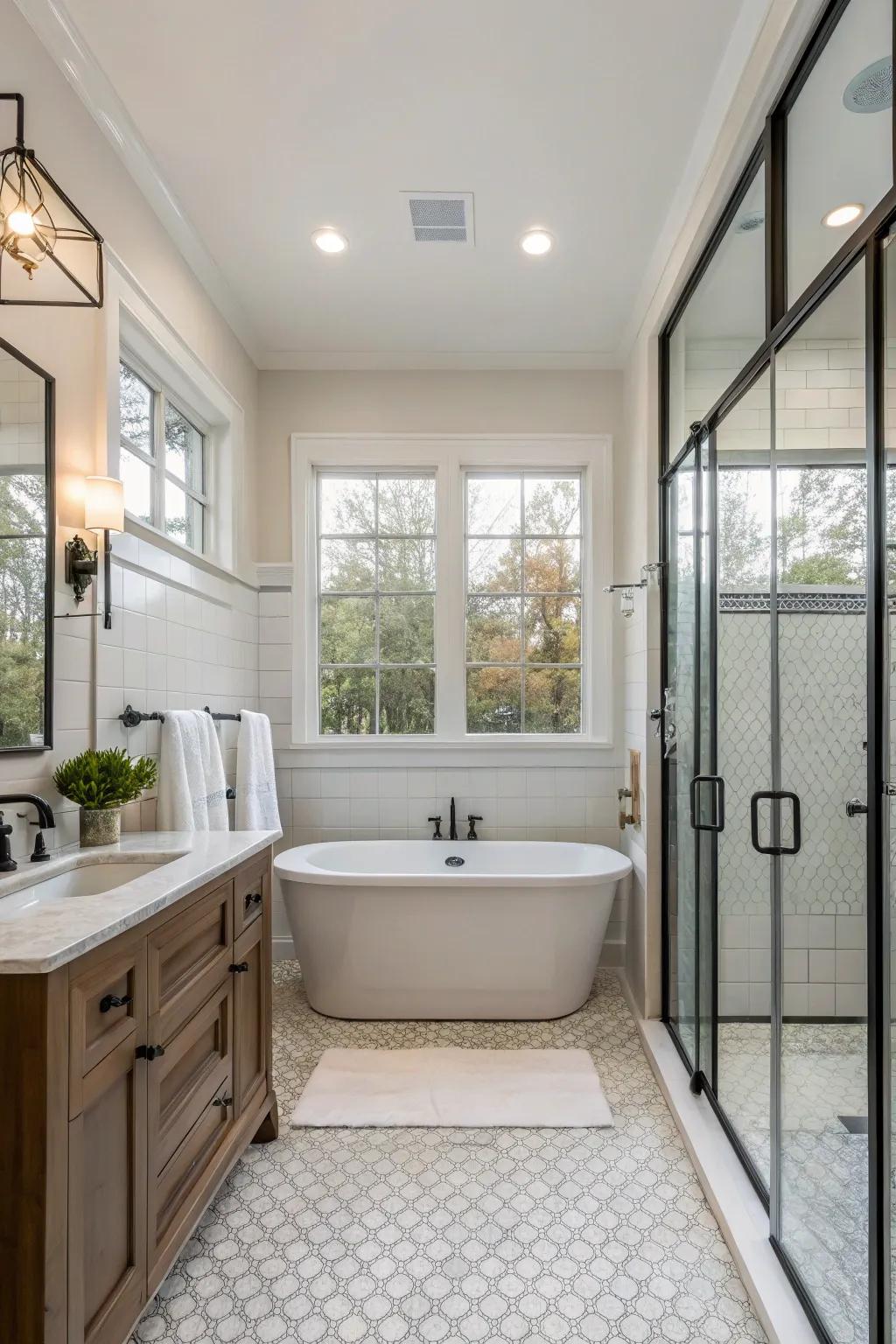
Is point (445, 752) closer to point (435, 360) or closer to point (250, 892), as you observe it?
point (250, 892)

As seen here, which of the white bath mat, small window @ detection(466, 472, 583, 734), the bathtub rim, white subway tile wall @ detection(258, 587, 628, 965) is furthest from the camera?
small window @ detection(466, 472, 583, 734)

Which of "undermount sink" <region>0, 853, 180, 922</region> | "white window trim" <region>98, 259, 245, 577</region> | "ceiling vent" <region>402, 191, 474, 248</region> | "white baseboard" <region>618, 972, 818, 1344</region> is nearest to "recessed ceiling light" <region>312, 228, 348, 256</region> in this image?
"ceiling vent" <region>402, 191, 474, 248</region>

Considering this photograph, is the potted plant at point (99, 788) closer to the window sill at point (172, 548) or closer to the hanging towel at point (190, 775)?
the hanging towel at point (190, 775)

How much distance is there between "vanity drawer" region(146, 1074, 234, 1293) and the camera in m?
1.48

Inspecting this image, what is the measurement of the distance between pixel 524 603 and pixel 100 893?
8.39 ft

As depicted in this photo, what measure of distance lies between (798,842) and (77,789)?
1669 millimetres

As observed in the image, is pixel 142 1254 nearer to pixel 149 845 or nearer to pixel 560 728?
pixel 149 845

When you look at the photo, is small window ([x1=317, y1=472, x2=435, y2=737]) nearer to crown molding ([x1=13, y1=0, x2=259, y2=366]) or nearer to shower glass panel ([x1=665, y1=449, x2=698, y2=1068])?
crown molding ([x1=13, y1=0, x2=259, y2=366])

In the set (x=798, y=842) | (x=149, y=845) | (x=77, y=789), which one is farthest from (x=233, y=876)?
(x=798, y=842)

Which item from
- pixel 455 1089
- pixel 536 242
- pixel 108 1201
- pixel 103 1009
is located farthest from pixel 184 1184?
pixel 536 242

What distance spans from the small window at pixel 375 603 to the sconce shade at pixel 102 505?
1849mm

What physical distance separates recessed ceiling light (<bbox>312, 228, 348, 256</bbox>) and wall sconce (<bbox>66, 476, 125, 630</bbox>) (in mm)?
1322

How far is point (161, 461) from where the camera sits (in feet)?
9.34

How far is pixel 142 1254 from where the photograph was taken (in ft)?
4.68
